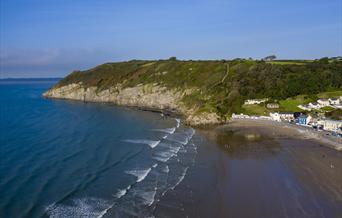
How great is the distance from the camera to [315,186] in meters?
38.8

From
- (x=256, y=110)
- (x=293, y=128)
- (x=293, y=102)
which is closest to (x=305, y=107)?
(x=293, y=102)

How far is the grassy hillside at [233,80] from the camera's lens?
94.4 meters

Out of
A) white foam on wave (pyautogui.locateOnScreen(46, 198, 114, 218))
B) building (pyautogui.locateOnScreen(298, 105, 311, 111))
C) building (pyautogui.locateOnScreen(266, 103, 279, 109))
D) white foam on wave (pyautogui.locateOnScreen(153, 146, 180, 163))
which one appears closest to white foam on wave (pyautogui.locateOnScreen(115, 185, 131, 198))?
white foam on wave (pyautogui.locateOnScreen(46, 198, 114, 218))

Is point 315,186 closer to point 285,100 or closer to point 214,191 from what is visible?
point 214,191

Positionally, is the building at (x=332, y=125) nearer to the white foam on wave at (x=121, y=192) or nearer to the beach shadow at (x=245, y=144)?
the beach shadow at (x=245, y=144)

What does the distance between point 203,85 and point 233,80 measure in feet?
28.9

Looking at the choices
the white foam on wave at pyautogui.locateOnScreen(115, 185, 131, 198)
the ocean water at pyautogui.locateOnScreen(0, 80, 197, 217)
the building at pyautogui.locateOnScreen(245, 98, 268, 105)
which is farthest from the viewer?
the building at pyautogui.locateOnScreen(245, 98, 268, 105)

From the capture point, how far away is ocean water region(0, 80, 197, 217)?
106 feet

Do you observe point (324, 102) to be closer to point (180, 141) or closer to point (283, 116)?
point (283, 116)

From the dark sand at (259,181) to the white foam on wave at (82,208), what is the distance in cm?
492

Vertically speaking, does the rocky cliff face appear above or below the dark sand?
above

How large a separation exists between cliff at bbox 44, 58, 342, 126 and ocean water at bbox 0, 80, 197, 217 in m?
19.7

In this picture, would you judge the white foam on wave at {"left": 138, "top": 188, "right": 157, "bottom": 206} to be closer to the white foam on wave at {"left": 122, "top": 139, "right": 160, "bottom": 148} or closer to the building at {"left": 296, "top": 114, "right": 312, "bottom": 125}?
the white foam on wave at {"left": 122, "top": 139, "right": 160, "bottom": 148}

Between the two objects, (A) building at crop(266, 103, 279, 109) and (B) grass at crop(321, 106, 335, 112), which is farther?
(A) building at crop(266, 103, 279, 109)
